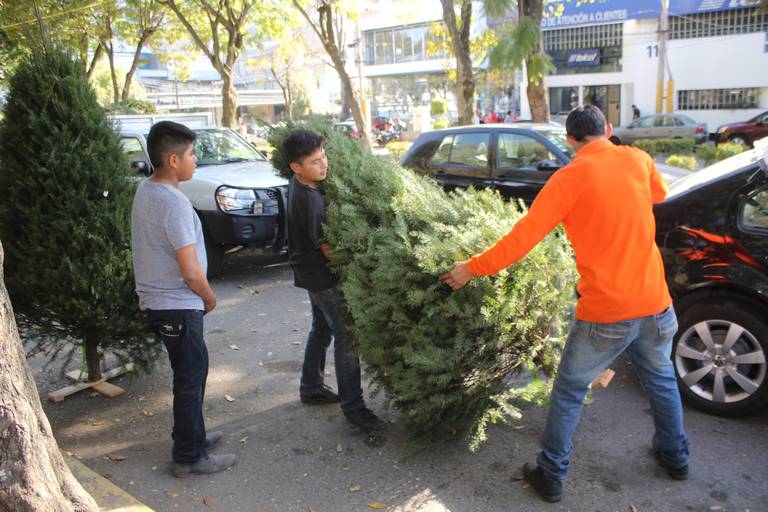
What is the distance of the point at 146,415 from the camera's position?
4391mm

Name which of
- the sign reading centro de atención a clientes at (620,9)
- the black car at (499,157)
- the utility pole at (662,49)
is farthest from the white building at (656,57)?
the black car at (499,157)

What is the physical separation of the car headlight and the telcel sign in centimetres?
3350

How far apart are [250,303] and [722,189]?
184 inches

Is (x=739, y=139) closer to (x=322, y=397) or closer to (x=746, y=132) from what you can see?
(x=746, y=132)

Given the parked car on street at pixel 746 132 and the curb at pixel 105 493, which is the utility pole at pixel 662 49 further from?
the curb at pixel 105 493

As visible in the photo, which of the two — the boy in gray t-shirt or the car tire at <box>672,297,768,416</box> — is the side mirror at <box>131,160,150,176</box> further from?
the car tire at <box>672,297,768,416</box>

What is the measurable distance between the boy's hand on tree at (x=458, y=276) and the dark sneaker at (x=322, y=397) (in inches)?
66.2

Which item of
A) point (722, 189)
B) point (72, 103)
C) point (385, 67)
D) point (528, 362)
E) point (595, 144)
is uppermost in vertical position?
point (385, 67)

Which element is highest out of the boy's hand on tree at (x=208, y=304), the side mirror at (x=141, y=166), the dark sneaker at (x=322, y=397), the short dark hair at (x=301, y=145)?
the short dark hair at (x=301, y=145)

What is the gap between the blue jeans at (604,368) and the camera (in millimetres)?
3072

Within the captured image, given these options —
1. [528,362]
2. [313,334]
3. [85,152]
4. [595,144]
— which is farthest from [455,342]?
[85,152]

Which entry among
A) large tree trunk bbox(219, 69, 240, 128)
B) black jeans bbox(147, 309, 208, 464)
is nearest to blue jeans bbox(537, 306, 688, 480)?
black jeans bbox(147, 309, 208, 464)

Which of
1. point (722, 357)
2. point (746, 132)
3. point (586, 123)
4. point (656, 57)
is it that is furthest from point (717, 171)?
point (656, 57)

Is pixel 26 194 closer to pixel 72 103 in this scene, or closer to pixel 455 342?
pixel 72 103
